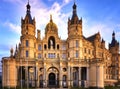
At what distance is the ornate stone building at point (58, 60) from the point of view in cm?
8688

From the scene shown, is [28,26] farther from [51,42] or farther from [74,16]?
[74,16]

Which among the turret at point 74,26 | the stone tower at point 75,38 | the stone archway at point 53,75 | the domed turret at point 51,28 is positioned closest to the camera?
the stone archway at point 53,75

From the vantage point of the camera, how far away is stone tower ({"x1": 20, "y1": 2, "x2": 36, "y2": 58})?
99.6 meters

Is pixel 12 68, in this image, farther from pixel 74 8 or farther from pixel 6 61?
pixel 74 8

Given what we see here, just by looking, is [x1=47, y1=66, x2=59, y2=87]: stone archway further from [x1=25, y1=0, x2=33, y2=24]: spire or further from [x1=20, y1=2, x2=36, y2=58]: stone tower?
[x1=25, y1=0, x2=33, y2=24]: spire

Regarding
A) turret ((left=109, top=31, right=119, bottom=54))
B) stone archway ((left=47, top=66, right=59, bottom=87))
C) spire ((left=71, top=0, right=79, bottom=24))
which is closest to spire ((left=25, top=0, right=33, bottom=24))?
spire ((left=71, top=0, right=79, bottom=24))

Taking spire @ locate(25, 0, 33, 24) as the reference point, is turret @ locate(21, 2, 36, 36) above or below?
below

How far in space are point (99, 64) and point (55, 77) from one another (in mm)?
21828

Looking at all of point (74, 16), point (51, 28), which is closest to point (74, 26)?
point (74, 16)

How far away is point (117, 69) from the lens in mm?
127438

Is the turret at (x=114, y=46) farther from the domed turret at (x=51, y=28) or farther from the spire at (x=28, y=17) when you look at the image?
the spire at (x=28, y=17)

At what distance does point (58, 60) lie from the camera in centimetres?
8962

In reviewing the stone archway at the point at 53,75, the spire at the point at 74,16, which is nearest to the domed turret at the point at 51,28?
the spire at the point at 74,16

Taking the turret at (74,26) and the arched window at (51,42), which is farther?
the arched window at (51,42)
